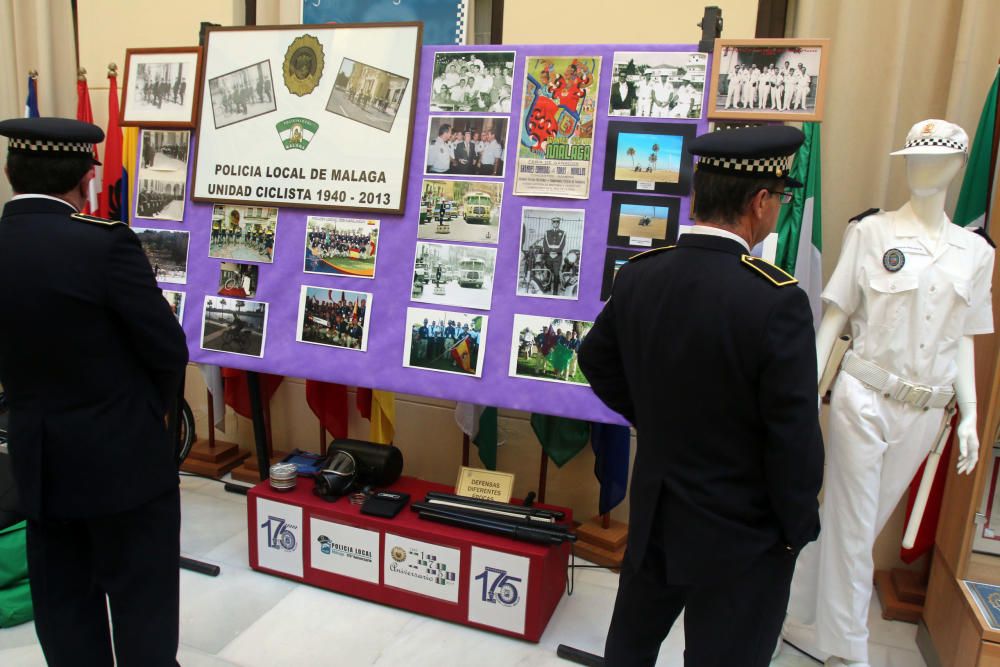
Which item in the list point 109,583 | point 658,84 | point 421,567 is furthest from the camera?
point 421,567

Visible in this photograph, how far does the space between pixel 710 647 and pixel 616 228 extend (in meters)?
1.16

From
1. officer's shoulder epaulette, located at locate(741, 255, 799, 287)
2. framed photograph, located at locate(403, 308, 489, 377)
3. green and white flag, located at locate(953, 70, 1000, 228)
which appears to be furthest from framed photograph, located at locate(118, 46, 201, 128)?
green and white flag, located at locate(953, 70, 1000, 228)

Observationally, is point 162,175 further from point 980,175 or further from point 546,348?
point 980,175

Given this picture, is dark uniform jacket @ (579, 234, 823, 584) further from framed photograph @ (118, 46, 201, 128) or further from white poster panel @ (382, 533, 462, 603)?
framed photograph @ (118, 46, 201, 128)

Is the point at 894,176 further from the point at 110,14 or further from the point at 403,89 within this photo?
the point at 110,14

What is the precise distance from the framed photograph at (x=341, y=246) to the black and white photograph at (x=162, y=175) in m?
0.56

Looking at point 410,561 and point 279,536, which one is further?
point 279,536

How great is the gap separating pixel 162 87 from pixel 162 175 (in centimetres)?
32

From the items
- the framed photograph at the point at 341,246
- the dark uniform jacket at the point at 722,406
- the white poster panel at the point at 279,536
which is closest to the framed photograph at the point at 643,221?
the dark uniform jacket at the point at 722,406

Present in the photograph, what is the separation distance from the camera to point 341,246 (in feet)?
7.37

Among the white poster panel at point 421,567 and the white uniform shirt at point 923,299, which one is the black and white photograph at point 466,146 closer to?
the white uniform shirt at point 923,299

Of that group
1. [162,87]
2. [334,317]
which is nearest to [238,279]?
[334,317]

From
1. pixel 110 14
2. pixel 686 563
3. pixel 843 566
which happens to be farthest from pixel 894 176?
pixel 110 14

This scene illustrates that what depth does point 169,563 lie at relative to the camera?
1.62m
